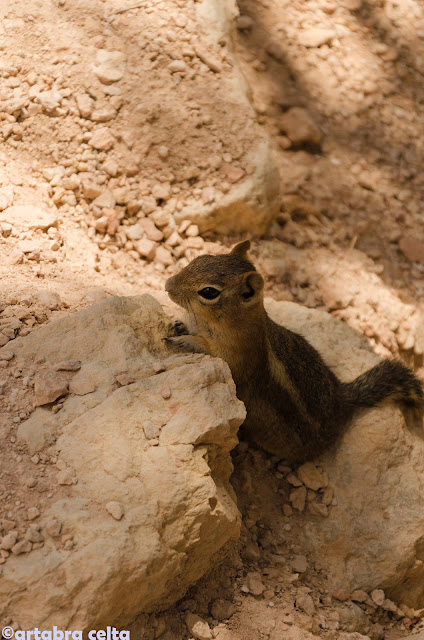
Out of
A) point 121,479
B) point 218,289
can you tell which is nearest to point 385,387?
point 218,289

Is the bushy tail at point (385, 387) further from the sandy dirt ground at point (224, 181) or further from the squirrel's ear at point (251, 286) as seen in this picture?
the squirrel's ear at point (251, 286)

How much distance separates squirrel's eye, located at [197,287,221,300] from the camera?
3.40 meters

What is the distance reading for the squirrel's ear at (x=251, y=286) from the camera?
11.0 ft

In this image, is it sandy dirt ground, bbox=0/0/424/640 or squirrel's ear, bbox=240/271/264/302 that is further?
squirrel's ear, bbox=240/271/264/302

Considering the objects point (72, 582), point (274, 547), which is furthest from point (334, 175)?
point (72, 582)

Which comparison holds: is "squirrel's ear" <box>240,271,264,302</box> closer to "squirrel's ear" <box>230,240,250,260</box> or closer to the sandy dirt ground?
"squirrel's ear" <box>230,240,250,260</box>

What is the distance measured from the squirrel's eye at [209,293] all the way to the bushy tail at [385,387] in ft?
3.37

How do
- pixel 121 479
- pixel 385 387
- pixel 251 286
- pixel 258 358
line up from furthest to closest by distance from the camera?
pixel 385 387 → pixel 258 358 → pixel 251 286 → pixel 121 479

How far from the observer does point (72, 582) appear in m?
2.13

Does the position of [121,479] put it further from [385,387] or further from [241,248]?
[385,387]

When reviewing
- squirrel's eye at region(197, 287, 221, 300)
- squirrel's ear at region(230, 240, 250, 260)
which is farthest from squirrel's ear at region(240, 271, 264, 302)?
squirrel's ear at region(230, 240, 250, 260)

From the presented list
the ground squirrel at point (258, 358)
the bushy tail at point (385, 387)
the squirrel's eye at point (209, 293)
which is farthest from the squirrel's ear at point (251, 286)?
the bushy tail at point (385, 387)

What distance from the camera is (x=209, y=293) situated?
3402 millimetres

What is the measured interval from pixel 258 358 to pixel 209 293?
17.9 inches
